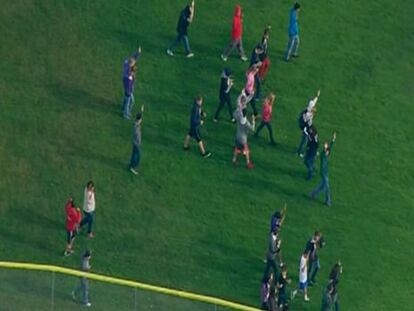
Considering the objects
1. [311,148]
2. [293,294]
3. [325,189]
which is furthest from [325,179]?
[293,294]

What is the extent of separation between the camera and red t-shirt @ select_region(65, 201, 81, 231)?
4010 centimetres

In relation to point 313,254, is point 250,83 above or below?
above

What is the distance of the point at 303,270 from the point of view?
131ft

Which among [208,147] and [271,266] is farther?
[208,147]

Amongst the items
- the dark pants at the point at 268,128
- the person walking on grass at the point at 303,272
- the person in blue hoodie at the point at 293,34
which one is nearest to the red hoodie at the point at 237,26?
the person in blue hoodie at the point at 293,34

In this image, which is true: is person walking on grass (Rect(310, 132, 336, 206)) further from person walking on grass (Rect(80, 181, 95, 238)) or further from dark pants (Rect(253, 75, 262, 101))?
person walking on grass (Rect(80, 181, 95, 238))

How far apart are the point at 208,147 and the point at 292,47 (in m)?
4.07

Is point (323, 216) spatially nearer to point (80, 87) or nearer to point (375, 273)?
point (375, 273)

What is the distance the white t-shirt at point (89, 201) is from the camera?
4041 centimetres

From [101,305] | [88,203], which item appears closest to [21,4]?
[88,203]

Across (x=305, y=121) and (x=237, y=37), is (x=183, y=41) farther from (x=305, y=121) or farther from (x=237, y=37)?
(x=305, y=121)

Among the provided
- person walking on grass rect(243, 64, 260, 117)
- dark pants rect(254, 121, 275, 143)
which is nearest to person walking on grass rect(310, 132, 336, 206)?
dark pants rect(254, 121, 275, 143)

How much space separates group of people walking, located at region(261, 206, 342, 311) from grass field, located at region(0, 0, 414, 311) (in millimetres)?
435

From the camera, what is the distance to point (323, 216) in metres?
42.4
